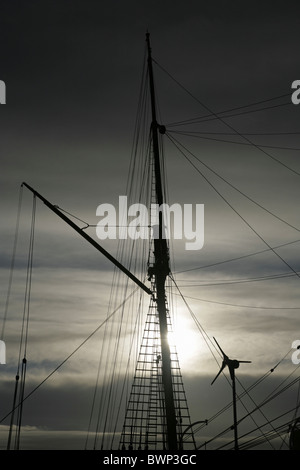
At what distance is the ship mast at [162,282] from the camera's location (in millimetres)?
47969

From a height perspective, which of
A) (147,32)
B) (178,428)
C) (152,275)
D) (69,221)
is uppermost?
(147,32)

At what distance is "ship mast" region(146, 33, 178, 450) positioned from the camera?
48.0 m

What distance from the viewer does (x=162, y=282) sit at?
5334cm

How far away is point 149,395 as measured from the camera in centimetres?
5412
